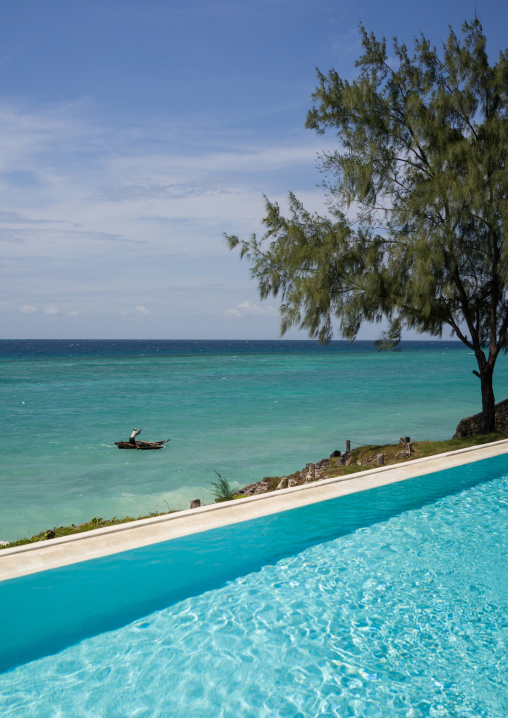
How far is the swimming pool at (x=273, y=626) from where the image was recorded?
405cm

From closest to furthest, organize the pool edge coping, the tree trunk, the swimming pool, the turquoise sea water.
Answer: the swimming pool
the pool edge coping
the tree trunk
the turquoise sea water

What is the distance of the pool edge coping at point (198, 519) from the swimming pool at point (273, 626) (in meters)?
0.15

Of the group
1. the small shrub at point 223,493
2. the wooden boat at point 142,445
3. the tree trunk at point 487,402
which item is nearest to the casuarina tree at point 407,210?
the tree trunk at point 487,402

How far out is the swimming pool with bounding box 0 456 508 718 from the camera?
405cm

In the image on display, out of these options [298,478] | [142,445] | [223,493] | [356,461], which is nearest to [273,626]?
[223,493]

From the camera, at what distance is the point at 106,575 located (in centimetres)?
562

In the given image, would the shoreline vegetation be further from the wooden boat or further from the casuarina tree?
the wooden boat

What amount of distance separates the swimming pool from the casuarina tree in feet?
22.5

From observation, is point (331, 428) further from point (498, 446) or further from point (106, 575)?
point (106, 575)

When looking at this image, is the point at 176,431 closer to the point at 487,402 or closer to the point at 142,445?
the point at 142,445

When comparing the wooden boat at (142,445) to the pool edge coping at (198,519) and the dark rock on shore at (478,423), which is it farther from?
the pool edge coping at (198,519)

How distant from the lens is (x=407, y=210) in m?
12.6

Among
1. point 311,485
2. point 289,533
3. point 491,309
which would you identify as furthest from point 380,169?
point 289,533

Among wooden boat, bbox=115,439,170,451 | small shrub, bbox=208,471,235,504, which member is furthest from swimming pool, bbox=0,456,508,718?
wooden boat, bbox=115,439,170,451
